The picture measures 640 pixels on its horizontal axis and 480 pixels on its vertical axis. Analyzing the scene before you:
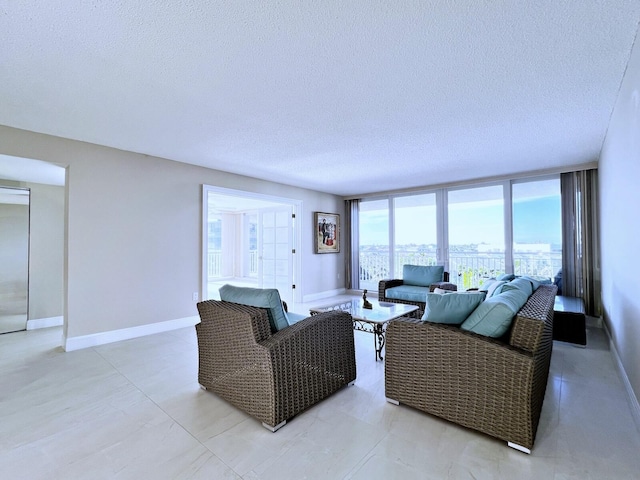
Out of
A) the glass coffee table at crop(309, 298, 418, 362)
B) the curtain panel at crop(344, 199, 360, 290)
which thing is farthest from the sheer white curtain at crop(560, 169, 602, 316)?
the curtain panel at crop(344, 199, 360, 290)

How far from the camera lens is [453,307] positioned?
200 centimetres

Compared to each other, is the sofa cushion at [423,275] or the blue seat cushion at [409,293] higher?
the sofa cushion at [423,275]

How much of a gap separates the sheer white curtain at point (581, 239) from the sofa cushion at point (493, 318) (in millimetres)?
3530

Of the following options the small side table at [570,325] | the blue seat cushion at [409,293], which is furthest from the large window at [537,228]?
the blue seat cushion at [409,293]

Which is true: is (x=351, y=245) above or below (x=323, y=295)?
above

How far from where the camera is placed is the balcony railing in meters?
4.82

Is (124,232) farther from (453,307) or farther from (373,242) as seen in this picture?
(373,242)

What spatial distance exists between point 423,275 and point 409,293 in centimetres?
66

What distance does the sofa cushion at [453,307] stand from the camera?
1991 mm

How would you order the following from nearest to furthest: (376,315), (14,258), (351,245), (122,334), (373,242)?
1. (376,315)
2. (122,334)
3. (14,258)
4. (373,242)
5. (351,245)

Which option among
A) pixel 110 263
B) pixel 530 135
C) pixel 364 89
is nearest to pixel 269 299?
pixel 364 89

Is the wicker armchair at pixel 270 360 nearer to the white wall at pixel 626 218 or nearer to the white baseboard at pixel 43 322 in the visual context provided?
the white wall at pixel 626 218

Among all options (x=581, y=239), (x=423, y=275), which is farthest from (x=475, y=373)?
(x=581, y=239)

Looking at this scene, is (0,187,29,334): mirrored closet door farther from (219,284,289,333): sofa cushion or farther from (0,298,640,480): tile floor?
(219,284,289,333): sofa cushion
